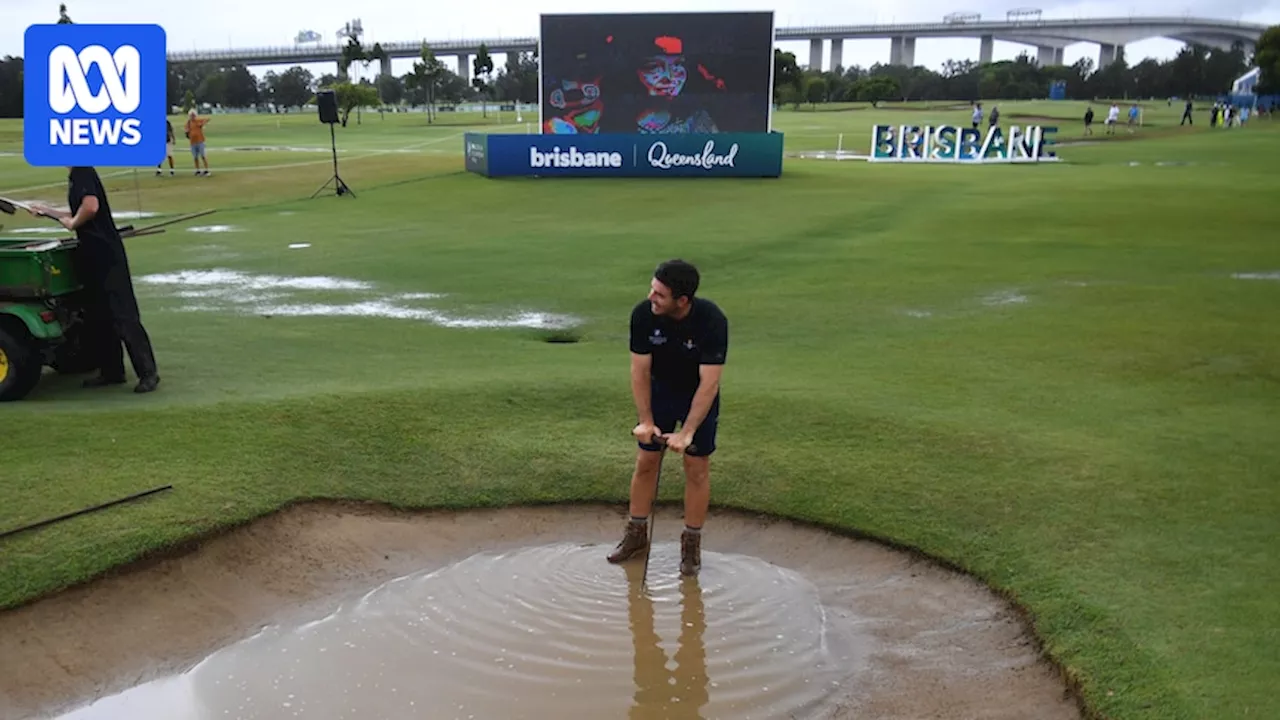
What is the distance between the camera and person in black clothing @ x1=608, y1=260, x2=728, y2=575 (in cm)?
532

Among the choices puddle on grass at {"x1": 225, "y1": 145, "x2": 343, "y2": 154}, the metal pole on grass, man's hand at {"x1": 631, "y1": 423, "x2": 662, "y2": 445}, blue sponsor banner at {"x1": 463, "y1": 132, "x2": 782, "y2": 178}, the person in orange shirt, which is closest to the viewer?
man's hand at {"x1": 631, "y1": 423, "x2": 662, "y2": 445}

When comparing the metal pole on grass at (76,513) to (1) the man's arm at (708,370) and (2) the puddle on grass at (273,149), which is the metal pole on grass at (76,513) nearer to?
(1) the man's arm at (708,370)

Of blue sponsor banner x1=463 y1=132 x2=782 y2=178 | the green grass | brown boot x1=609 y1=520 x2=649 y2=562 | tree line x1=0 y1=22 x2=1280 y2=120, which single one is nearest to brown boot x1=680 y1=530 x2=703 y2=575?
brown boot x1=609 y1=520 x2=649 y2=562

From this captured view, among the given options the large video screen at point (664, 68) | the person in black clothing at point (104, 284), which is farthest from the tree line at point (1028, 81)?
the person in black clothing at point (104, 284)

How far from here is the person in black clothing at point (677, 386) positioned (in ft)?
17.5

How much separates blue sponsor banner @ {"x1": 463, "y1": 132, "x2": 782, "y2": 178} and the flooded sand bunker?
2418 centimetres

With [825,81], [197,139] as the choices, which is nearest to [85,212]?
[197,139]

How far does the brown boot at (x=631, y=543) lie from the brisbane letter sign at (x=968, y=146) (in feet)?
109

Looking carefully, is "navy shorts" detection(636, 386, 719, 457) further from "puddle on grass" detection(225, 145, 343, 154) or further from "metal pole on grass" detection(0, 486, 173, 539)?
"puddle on grass" detection(225, 145, 343, 154)

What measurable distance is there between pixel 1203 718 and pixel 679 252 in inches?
526

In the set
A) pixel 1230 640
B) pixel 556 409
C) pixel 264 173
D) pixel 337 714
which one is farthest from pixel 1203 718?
pixel 264 173

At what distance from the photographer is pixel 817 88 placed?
339ft

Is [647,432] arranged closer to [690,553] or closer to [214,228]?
[690,553]

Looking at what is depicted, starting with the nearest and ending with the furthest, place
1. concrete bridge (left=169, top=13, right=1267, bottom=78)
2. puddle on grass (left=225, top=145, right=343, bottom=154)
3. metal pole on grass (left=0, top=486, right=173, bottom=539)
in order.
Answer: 1. metal pole on grass (left=0, top=486, right=173, bottom=539)
2. puddle on grass (left=225, top=145, right=343, bottom=154)
3. concrete bridge (left=169, top=13, right=1267, bottom=78)
